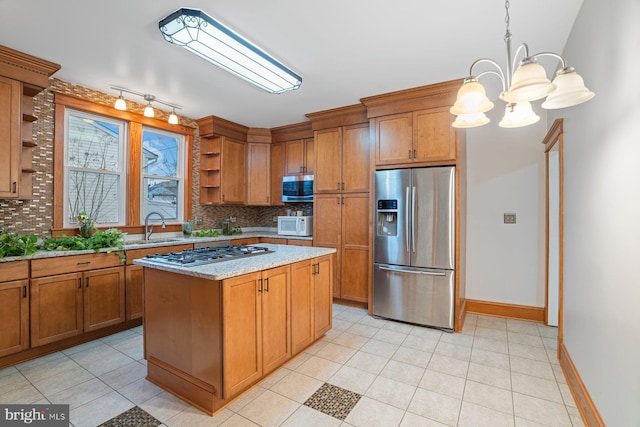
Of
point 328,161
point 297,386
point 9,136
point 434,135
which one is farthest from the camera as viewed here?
point 328,161

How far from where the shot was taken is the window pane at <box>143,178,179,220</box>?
3.91 m

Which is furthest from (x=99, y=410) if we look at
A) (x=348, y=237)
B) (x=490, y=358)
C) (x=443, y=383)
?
(x=490, y=358)

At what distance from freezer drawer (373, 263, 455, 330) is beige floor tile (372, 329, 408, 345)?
295 millimetres

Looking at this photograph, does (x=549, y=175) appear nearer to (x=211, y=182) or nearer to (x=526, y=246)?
(x=526, y=246)

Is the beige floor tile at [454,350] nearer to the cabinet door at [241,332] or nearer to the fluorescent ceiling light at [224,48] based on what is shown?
the cabinet door at [241,332]

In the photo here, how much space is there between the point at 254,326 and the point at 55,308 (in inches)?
76.9

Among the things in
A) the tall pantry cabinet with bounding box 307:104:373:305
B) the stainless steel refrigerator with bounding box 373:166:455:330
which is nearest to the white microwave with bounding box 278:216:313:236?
the tall pantry cabinet with bounding box 307:104:373:305

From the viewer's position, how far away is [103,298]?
2.93m

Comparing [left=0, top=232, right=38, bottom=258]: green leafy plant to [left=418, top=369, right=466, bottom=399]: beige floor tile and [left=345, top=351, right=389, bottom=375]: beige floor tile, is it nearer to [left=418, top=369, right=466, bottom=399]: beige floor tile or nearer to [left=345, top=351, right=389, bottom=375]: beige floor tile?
[left=345, top=351, right=389, bottom=375]: beige floor tile

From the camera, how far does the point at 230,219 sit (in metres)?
4.89

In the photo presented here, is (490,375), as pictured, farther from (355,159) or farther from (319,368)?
(355,159)

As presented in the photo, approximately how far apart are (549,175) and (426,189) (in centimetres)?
133

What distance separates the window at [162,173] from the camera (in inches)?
153

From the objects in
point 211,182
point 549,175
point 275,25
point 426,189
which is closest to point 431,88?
point 426,189
